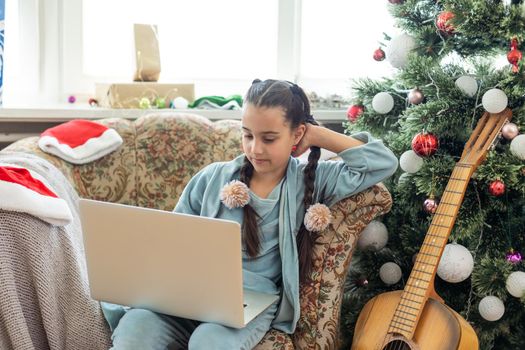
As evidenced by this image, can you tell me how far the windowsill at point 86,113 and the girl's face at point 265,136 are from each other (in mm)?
911

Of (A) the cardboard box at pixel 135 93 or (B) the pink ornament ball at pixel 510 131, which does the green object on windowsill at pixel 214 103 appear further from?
(B) the pink ornament ball at pixel 510 131

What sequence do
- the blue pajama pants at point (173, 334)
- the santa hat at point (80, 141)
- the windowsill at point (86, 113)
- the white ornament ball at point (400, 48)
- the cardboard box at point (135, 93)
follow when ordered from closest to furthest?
the blue pajama pants at point (173, 334) → the white ornament ball at point (400, 48) → the santa hat at point (80, 141) → the windowsill at point (86, 113) → the cardboard box at point (135, 93)

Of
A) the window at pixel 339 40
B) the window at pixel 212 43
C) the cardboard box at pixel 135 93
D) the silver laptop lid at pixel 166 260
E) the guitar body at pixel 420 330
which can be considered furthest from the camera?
the window at pixel 339 40

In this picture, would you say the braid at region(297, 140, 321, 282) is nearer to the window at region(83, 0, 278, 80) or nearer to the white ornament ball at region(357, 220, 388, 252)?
the white ornament ball at region(357, 220, 388, 252)

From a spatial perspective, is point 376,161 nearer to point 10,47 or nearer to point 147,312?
point 147,312

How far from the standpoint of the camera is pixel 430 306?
1.83 meters

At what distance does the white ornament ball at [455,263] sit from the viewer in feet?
6.45

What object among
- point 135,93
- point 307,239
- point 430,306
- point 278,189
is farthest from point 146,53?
point 430,306

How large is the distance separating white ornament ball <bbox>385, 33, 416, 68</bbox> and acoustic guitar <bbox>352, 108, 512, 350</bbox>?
0.31m

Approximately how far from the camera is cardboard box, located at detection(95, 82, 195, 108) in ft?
8.91

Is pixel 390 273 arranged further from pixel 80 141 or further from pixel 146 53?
pixel 146 53

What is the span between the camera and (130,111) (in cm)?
266

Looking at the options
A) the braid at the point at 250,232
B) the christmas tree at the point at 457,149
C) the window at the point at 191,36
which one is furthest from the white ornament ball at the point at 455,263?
the window at the point at 191,36

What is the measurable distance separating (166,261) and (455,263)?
85 centimetres
